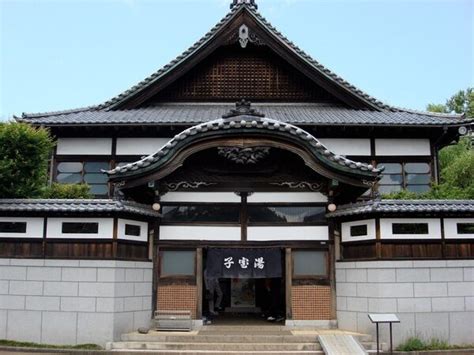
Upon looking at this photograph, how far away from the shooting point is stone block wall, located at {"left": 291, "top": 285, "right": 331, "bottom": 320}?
13.7 metres

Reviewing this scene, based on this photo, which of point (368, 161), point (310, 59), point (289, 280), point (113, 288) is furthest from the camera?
point (310, 59)

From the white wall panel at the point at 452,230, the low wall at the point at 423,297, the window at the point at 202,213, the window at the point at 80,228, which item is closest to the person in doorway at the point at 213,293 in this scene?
the window at the point at 202,213

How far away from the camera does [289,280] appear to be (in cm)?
1384

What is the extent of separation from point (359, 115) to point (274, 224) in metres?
5.83

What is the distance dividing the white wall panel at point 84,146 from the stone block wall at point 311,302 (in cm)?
815

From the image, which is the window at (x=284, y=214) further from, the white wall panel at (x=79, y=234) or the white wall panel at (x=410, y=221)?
the white wall panel at (x=79, y=234)

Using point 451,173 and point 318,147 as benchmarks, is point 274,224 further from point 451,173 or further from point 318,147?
point 451,173

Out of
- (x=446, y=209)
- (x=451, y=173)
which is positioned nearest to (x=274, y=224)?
(x=446, y=209)

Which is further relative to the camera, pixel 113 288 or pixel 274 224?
pixel 274 224

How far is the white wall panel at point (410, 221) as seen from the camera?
12.7m

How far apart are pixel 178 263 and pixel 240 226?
2.16m

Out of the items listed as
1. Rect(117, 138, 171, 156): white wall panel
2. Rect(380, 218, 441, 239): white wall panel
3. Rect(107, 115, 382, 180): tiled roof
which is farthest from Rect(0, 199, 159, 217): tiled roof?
Rect(380, 218, 441, 239): white wall panel

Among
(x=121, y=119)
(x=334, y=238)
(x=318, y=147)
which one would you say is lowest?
(x=334, y=238)

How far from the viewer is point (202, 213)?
47.0 feet
